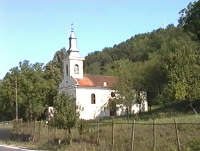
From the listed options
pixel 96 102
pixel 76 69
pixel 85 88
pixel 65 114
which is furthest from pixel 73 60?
pixel 65 114

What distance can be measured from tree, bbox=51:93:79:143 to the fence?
765 millimetres

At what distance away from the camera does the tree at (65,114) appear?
92.6ft

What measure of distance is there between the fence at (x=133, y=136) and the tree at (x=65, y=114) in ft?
2.51

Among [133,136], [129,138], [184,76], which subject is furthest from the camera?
[184,76]

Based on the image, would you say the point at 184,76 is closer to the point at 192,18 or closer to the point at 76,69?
the point at 192,18

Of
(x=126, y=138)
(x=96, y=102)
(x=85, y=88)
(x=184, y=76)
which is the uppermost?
(x=85, y=88)

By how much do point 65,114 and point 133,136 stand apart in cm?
640

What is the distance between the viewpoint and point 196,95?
4622 centimetres

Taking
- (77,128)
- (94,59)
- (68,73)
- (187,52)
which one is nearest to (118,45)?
(94,59)

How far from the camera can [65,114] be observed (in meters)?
28.3

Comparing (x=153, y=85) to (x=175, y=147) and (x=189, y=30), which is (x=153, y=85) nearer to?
(x=189, y=30)

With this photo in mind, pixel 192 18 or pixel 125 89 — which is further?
pixel 125 89

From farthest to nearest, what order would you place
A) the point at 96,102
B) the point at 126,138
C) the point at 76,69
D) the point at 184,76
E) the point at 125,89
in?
the point at 96,102
the point at 76,69
the point at 125,89
the point at 184,76
the point at 126,138

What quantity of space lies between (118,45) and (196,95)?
106m
